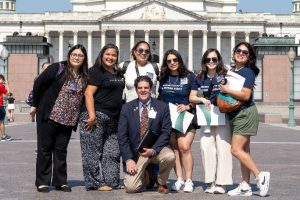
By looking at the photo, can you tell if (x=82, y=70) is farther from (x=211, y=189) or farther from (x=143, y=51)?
(x=211, y=189)

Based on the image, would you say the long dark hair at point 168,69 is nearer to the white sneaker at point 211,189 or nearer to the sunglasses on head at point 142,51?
the sunglasses on head at point 142,51

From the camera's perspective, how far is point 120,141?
11.3 m

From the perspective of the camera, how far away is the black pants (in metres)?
11.8

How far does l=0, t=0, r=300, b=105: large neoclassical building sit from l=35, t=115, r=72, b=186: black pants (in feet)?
306

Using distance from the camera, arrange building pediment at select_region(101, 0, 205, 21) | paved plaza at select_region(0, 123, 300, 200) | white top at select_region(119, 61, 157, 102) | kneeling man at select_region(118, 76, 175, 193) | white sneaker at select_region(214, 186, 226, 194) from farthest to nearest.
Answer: building pediment at select_region(101, 0, 205, 21)
white top at select_region(119, 61, 157, 102)
white sneaker at select_region(214, 186, 226, 194)
kneeling man at select_region(118, 76, 175, 193)
paved plaza at select_region(0, 123, 300, 200)

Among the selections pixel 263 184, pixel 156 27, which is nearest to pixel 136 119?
pixel 263 184

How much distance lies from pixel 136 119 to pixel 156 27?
313ft

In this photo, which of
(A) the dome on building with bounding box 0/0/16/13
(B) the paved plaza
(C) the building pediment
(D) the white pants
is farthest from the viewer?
(A) the dome on building with bounding box 0/0/16/13

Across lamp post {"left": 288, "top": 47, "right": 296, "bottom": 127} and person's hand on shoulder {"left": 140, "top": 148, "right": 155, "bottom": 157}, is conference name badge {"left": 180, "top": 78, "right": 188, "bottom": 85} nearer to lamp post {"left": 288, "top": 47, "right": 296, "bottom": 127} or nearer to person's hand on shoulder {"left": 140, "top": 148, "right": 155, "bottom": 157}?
person's hand on shoulder {"left": 140, "top": 148, "right": 155, "bottom": 157}

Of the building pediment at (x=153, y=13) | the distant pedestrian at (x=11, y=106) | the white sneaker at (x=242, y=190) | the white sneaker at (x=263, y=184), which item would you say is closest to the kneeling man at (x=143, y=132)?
the white sneaker at (x=242, y=190)

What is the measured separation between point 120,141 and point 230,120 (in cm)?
163

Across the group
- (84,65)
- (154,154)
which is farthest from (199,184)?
(84,65)

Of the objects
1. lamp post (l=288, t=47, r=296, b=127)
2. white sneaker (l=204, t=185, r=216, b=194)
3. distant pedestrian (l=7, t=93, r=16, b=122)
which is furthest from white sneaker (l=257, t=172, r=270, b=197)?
distant pedestrian (l=7, t=93, r=16, b=122)

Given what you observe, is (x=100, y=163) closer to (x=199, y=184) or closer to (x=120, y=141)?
(x=120, y=141)
